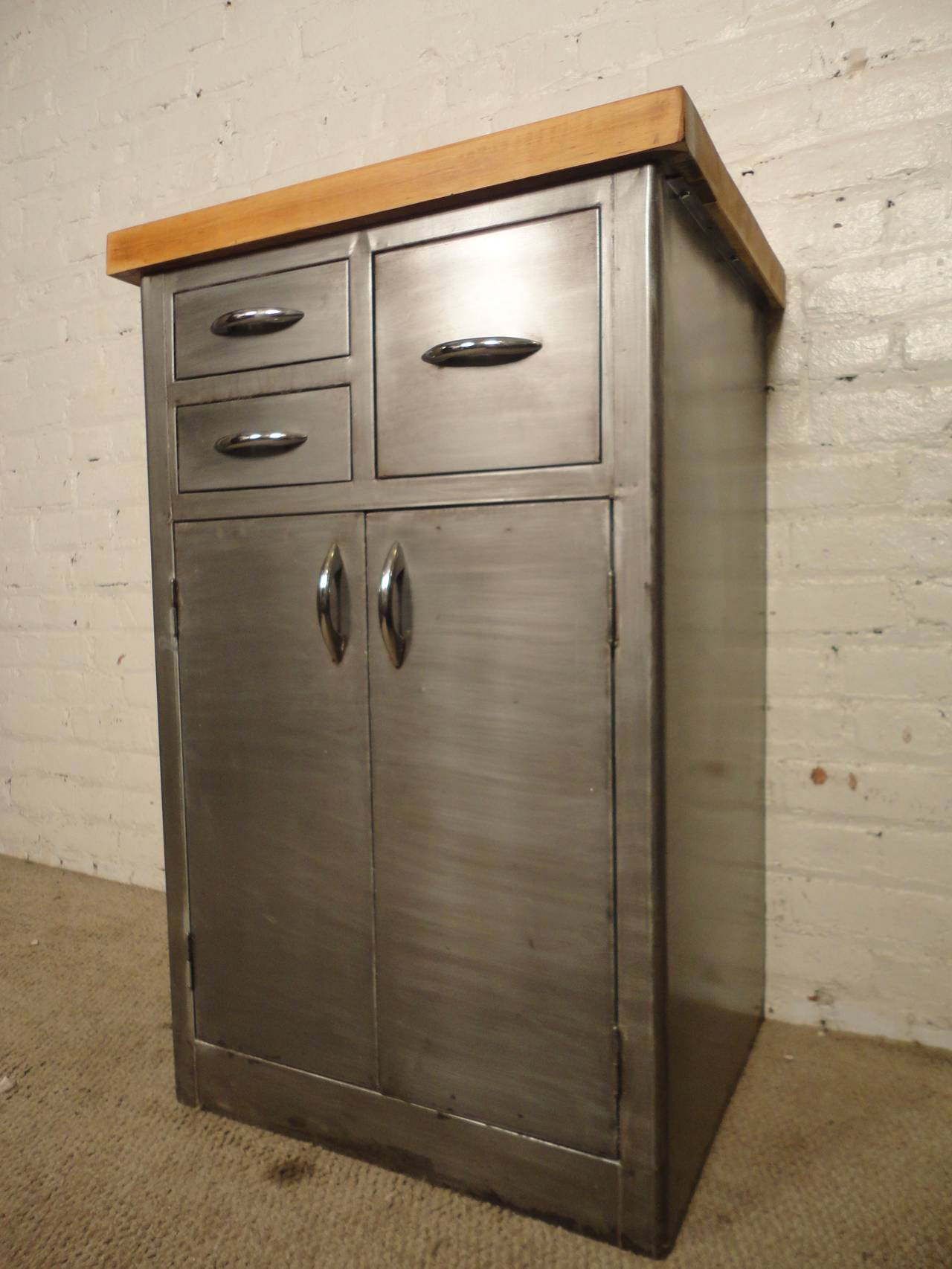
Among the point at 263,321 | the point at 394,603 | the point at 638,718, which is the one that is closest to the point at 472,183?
the point at 263,321

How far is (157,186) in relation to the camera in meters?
2.12

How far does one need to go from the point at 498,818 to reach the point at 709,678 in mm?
363

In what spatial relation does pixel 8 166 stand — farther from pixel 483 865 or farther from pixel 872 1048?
pixel 872 1048

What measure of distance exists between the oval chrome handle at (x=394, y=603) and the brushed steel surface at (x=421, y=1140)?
0.62 meters

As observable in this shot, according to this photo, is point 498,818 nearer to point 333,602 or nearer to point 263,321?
point 333,602

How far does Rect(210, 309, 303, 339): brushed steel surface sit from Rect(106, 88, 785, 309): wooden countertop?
0.09 metres

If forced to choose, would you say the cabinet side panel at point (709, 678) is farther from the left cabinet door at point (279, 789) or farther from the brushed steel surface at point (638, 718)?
the left cabinet door at point (279, 789)

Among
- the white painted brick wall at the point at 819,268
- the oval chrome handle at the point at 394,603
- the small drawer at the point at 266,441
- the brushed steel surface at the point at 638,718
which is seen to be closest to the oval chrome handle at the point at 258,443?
the small drawer at the point at 266,441

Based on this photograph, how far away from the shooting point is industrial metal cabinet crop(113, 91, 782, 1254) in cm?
99

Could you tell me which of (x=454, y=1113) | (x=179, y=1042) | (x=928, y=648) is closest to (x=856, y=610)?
(x=928, y=648)

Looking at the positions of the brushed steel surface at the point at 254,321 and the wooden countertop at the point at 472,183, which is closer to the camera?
the wooden countertop at the point at 472,183

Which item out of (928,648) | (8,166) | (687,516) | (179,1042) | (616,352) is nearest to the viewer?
(616,352)

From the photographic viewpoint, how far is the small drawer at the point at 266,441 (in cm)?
113

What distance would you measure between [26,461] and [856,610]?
2114 millimetres
